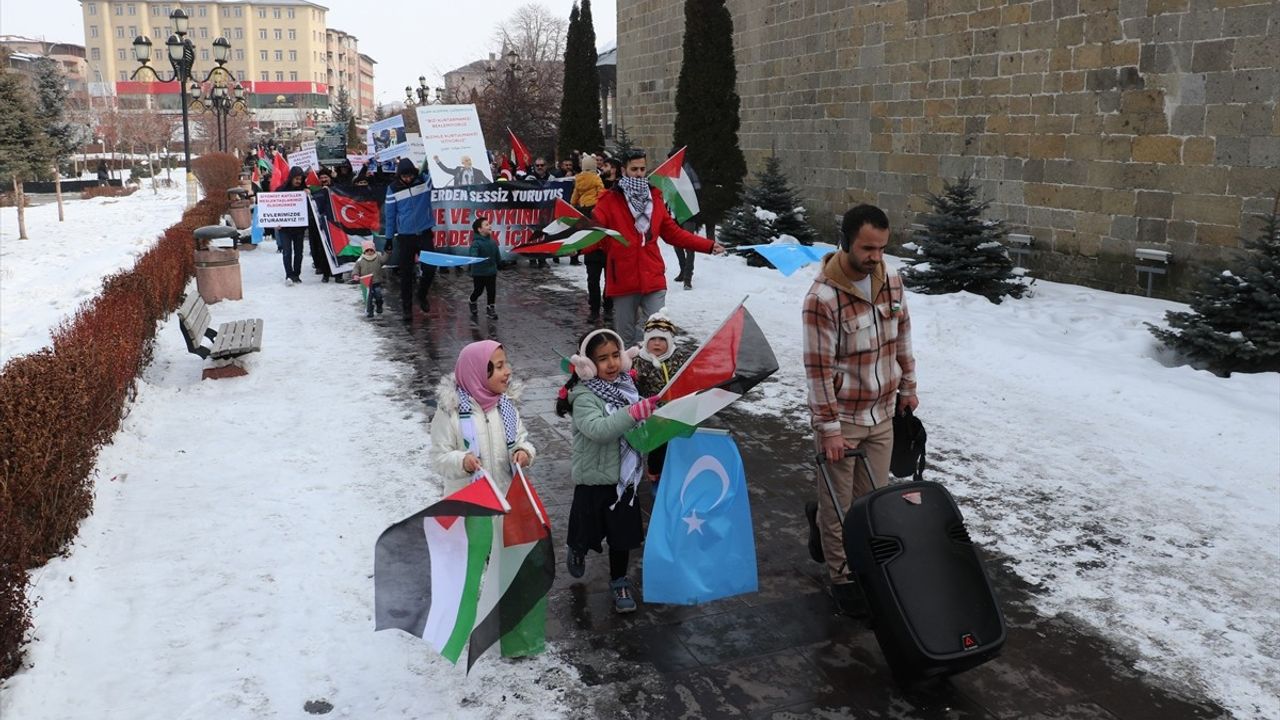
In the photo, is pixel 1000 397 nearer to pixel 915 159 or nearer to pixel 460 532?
pixel 460 532

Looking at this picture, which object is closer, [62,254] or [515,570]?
[515,570]

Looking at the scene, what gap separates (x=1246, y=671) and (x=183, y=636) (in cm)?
462

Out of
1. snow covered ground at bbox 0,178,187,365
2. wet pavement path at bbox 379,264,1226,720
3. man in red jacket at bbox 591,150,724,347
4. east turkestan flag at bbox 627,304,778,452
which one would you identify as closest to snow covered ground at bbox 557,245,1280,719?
wet pavement path at bbox 379,264,1226,720

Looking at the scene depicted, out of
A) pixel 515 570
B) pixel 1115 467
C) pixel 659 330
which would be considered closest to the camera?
pixel 515 570

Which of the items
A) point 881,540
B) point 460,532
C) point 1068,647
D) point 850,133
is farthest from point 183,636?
point 850,133

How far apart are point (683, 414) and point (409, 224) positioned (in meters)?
9.05

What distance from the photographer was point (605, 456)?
466 centimetres

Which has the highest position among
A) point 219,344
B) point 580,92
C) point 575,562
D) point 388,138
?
point 580,92

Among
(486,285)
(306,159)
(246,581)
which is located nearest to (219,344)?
(486,285)

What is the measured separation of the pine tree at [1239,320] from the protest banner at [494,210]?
29.5 feet

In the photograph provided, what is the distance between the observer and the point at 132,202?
127 feet

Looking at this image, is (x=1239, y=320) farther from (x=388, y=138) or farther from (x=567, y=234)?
(x=388, y=138)

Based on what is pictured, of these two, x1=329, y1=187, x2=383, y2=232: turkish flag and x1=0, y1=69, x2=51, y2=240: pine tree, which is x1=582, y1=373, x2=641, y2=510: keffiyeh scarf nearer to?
x1=329, y1=187, x2=383, y2=232: turkish flag

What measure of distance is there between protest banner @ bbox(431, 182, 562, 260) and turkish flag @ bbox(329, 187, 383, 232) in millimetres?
1981
